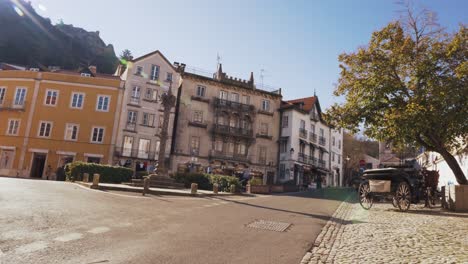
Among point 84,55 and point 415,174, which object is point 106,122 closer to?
point 415,174

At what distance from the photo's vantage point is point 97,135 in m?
35.3

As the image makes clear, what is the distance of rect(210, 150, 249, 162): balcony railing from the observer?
40.0 metres

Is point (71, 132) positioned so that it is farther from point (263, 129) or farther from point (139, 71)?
point (263, 129)

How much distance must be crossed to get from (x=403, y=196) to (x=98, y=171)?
704 inches

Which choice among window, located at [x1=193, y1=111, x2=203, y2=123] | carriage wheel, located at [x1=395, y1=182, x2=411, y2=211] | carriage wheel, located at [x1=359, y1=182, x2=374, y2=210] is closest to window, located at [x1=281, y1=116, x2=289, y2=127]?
window, located at [x1=193, y1=111, x2=203, y2=123]

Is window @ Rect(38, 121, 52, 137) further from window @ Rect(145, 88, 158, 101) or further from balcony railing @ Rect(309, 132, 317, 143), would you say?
balcony railing @ Rect(309, 132, 317, 143)

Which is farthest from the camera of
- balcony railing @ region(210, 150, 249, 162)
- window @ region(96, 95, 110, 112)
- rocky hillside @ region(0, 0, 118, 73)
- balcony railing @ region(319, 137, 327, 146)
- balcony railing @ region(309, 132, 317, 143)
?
rocky hillside @ region(0, 0, 118, 73)

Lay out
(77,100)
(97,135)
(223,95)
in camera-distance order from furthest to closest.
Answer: (223,95), (77,100), (97,135)

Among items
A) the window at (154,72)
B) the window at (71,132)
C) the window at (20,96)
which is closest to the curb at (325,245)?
the window at (71,132)

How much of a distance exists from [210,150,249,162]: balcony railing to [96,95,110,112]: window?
43.3 feet

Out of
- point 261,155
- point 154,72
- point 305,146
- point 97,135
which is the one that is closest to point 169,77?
point 154,72

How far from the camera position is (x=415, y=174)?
14594 millimetres

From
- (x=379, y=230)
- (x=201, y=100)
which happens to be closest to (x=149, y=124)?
(x=201, y=100)

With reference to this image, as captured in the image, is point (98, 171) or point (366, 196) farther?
point (98, 171)
